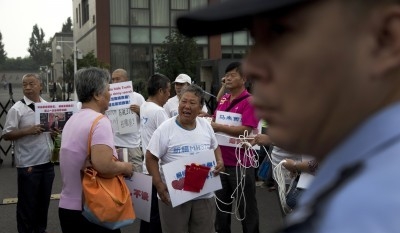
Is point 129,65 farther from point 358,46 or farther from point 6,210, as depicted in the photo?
point 358,46

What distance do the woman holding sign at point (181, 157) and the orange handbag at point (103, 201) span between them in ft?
2.14

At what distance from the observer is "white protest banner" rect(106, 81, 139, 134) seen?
6.03 metres

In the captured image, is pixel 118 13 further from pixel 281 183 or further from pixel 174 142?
pixel 281 183

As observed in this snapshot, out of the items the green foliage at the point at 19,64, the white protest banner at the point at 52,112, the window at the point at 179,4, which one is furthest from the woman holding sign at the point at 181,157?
the green foliage at the point at 19,64

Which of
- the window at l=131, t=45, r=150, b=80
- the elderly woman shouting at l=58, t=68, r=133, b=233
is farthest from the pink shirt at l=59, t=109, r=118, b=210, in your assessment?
the window at l=131, t=45, r=150, b=80

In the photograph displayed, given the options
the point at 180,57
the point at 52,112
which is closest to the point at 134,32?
the point at 180,57

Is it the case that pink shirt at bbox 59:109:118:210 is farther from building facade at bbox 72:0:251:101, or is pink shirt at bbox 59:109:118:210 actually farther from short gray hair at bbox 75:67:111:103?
building facade at bbox 72:0:251:101

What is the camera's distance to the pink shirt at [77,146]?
326 cm

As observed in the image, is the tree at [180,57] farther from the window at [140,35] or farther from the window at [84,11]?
the window at [84,11]

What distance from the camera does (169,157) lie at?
4078 mm

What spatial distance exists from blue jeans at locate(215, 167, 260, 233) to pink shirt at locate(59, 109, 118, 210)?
2.00m

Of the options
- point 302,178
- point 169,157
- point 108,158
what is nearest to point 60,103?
point 169,157

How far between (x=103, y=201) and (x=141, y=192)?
69 centimetres

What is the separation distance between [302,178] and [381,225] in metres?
3.32
